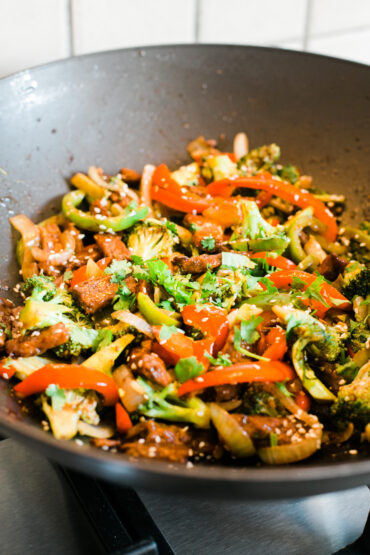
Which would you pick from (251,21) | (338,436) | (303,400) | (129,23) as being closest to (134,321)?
(303,400)

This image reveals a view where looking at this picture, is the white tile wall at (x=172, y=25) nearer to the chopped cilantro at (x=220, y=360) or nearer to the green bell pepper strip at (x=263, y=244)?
the green bell pepper strip at (x=263, y=244)

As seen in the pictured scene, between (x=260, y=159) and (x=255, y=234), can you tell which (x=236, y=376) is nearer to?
(x=255, y=234)

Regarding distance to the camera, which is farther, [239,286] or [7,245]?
[7,245]

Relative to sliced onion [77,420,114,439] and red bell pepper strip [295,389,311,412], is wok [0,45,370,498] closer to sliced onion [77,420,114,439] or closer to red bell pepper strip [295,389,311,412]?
sliced onion [77,420,114,439]

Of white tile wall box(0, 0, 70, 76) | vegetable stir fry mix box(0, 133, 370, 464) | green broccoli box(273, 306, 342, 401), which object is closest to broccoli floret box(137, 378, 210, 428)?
vegetable stir fry mix box(0, 133, 370, 464)

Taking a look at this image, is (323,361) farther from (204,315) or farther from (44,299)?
(44,299)

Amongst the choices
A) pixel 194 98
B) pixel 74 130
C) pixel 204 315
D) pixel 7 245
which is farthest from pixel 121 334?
pixel 194 98
